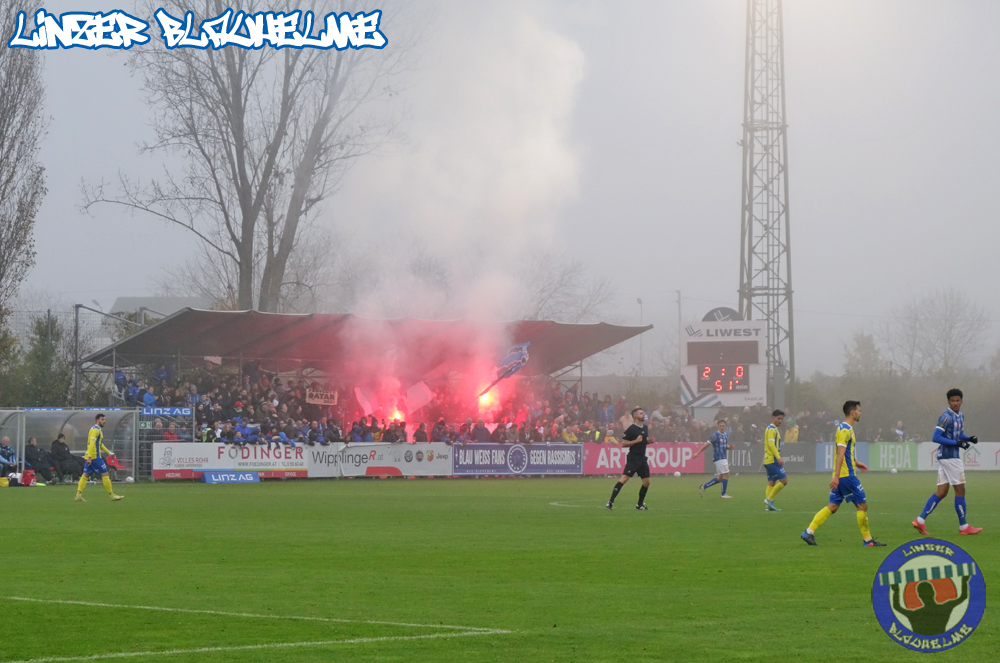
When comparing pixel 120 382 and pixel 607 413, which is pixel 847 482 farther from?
pixel 607 413

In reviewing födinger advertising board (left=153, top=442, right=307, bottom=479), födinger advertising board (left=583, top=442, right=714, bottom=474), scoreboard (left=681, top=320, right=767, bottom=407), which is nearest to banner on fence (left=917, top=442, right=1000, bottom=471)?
scoreboard (left=681, top=320, right=767, bottom=407)

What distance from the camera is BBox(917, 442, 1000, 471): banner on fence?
5422 centimetres

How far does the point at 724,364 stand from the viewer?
4956 centimetres

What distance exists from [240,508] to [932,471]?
130 ft

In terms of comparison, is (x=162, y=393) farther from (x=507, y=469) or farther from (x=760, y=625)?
(x=760, y=625)

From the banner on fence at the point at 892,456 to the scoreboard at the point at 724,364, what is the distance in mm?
7521

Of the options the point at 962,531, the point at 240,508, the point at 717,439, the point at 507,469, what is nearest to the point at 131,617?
the point at 962,531

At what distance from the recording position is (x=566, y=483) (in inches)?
1495

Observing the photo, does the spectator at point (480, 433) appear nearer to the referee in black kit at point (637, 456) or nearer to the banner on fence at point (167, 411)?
the banner on fence at point (167, 411)

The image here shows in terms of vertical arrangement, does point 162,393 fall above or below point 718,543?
above

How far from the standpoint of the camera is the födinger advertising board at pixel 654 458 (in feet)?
147

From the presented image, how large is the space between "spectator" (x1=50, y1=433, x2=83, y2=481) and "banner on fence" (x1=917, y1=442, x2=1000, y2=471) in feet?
123

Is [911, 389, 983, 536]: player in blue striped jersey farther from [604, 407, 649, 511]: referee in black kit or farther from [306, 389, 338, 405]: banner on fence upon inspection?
[306, 389, 338, 405]: banner on fence

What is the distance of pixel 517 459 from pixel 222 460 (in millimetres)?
10969
